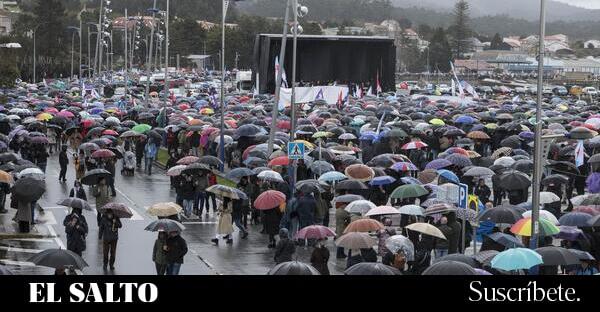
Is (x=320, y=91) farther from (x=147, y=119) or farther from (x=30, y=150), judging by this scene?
(x=30, y=150)

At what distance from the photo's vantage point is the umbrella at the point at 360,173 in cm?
2555

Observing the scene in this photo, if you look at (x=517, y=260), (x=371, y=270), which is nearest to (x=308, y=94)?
(x=517, y=260)

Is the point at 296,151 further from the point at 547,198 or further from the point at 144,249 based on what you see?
the point at 547,198

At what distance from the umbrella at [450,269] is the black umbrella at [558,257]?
193 centimetres

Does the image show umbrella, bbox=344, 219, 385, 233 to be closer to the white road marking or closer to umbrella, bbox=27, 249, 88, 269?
umbrella, bbox=27, 249, 88, 269

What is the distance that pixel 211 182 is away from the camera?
27.5 meters

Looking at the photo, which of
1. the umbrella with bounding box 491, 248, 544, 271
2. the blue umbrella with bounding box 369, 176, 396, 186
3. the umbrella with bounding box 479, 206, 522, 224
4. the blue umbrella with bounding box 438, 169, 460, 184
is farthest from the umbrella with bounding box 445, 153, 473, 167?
the umbrella with bounding box 491, 248, 544, 271

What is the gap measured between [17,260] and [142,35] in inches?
5975

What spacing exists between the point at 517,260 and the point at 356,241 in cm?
320

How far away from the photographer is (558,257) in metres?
16.0

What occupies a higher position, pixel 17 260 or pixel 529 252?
pixel 529 252

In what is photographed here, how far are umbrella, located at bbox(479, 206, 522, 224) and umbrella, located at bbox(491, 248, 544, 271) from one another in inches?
163
